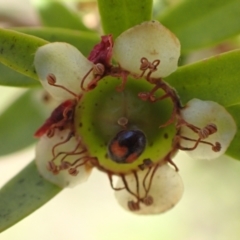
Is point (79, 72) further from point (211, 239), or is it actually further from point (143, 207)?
point (211, 239)

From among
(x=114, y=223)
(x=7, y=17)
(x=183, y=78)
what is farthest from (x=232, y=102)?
(x=114, y=223)

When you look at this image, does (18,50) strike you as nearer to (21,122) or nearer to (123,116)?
(123,116)

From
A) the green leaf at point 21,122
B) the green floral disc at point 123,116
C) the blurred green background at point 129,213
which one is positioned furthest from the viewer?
the blurred green background at point 129,213

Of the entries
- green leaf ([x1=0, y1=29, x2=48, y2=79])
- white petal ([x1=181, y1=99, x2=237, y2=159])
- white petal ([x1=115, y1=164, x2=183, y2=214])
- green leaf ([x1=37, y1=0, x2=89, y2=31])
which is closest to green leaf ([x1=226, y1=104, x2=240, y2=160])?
white petal ([x1=181, y1=99, x2=237, y2=159])

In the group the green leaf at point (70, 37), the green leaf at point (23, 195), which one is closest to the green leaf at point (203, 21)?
the green leaf at point (70, 37)

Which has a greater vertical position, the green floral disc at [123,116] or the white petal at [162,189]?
the green floral disc at [123,116]

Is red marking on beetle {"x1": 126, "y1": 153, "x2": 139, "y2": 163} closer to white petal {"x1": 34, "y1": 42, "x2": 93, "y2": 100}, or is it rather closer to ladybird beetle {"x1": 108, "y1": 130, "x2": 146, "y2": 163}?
ladybird beetle {"x1": 108, "y1": 130, "x2": 146, "y2": 163}

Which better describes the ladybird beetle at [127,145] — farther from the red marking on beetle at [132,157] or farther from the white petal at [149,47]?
the white petal at [149,47]
